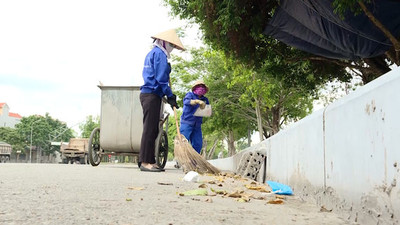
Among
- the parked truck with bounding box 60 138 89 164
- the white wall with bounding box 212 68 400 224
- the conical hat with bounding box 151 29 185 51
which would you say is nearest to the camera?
the white wall with bounding box 212 68 400 224

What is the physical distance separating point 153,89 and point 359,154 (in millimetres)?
4905

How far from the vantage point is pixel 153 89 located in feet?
23.0

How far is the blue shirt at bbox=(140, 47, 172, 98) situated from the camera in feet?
22.6

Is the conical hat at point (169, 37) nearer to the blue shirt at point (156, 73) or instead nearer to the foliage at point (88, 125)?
the blue shirt at point (156, 73)

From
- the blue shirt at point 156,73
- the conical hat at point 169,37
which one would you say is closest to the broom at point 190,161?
the blue shirt at point 156,73

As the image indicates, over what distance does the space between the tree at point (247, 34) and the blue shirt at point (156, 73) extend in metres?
2.31

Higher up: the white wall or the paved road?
the white wall

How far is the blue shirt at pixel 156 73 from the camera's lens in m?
6.89

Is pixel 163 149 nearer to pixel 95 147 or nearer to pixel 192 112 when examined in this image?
pixel 192 112

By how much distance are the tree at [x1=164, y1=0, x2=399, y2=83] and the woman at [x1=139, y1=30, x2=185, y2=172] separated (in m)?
2.06

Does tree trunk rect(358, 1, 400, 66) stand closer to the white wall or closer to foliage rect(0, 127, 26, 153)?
the white wall

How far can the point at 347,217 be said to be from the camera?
8.50 ft

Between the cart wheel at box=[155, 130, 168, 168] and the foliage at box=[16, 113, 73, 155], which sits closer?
the cart wheel at box=[155, 130, 168, 168]

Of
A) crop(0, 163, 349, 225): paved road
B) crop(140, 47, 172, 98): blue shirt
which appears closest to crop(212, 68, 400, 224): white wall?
crop(0, 163, 349, 225): paved road
